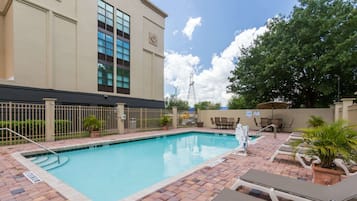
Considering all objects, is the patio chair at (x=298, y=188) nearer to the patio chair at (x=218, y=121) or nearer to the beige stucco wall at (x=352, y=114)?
the beige stucco wall at (x=352, y=114)

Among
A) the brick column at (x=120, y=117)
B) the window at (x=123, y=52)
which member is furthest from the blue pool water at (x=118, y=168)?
the window at (x=123, y=52)

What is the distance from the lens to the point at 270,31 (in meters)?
16.2

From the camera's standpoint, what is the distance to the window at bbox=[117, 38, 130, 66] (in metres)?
18.8

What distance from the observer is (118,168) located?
20.4 ft

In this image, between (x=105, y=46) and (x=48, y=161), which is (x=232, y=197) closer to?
(x=48, y=161)

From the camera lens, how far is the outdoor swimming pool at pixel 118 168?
15.0 feet

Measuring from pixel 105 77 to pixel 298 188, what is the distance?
17.2 metres

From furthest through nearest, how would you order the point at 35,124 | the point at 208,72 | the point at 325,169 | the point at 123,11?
the point at 208,72
the point at 123,11
the point at 35,124
the point at 325,169

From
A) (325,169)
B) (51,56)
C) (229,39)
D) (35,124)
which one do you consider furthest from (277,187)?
(229,39)

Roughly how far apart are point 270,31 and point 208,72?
14981 mm

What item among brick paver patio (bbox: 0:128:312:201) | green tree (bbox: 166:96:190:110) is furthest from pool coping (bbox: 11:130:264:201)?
green tree (bbox: 166:96:190:110)

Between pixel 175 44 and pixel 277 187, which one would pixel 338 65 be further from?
pixel 175 44

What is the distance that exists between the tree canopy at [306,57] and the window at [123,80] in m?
10.8

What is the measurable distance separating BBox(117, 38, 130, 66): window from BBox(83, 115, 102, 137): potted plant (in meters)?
8.99
